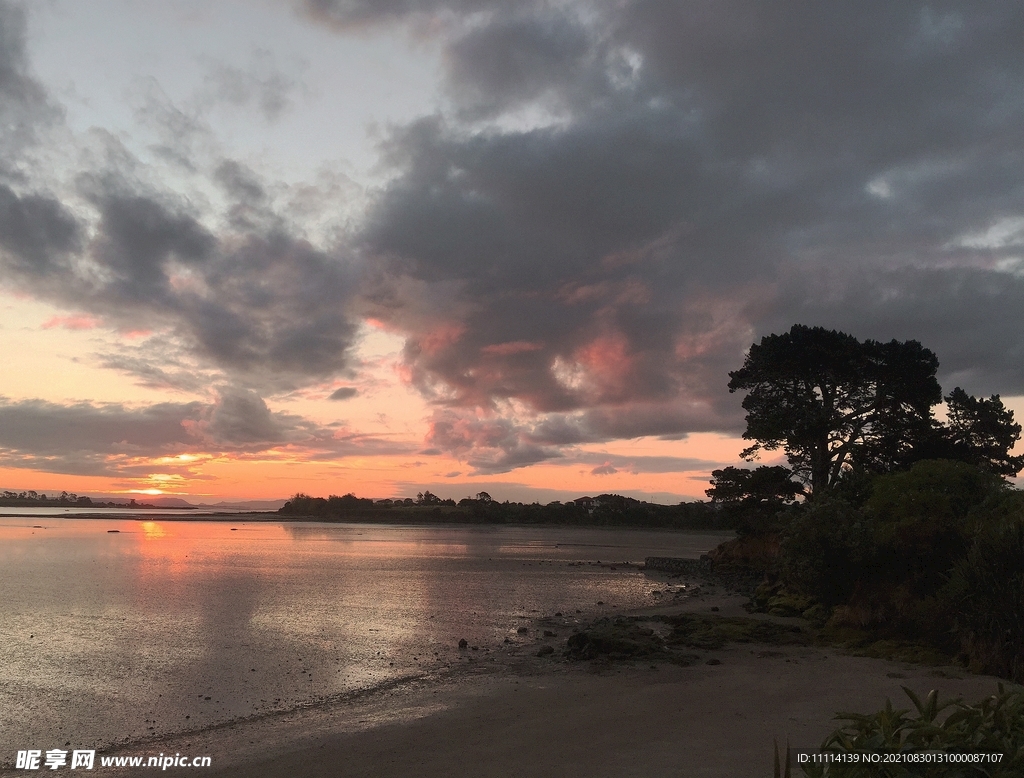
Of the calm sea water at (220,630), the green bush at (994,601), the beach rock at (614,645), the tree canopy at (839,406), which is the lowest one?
the calm sea water at (220,630)

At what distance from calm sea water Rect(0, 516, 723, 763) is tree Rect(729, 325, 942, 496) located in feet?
42.6

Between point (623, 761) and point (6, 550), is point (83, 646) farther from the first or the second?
point (6, 550)

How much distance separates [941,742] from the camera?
17.1 feet

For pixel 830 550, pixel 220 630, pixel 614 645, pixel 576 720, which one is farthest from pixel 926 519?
pixel 220 630

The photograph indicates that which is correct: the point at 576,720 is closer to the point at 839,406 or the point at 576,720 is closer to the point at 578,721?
the point at 578,721

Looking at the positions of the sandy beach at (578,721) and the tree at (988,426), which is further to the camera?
the tree at (988,426)

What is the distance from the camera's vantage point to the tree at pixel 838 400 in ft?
130

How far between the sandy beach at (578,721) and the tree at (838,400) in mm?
23068

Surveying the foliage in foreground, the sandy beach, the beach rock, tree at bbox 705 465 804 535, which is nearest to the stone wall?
tree at bbox 705 465 804 535

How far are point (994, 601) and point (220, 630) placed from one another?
80.2 ft

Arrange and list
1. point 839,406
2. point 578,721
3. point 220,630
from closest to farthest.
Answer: point 578,721 → point 220,630 → point 839,406

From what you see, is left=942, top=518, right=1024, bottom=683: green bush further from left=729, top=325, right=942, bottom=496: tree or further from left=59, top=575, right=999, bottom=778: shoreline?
left=729, top=325, right=942, bottom=496: tree

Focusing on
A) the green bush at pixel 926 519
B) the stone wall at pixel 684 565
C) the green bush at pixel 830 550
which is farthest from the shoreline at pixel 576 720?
the stone wall at pixel 684 565

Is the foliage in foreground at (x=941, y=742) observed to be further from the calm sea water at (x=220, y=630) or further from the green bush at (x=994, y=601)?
the calm sea water at (x=220, y=630)
